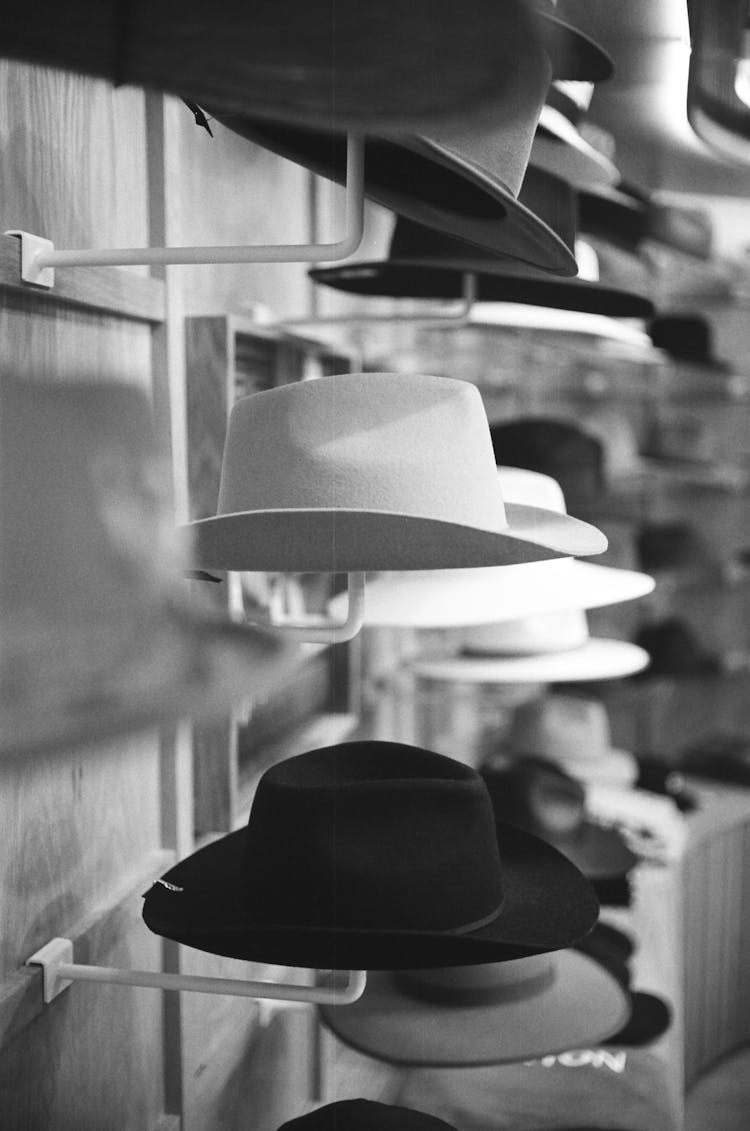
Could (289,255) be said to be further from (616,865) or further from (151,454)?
(616,865)

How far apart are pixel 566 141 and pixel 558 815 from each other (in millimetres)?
951

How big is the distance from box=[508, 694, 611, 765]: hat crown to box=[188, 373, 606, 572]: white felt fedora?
154 centimetres

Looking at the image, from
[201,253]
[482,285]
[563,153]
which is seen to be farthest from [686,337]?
[201,253]

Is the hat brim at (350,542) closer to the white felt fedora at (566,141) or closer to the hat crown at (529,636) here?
the white felt fedora at (566,141)

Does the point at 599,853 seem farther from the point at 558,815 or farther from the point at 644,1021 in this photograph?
the point at 644,1021

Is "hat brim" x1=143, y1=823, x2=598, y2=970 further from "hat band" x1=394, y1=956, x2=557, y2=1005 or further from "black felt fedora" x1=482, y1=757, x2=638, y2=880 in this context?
"black felt fedora" x1=482, y1=757, x2=638, y2=880

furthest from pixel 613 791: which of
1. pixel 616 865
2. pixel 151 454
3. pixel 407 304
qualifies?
pixel 151 454

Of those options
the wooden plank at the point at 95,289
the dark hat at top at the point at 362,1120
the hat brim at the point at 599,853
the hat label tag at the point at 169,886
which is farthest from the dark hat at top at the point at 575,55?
the hat brim at the point at 599,853

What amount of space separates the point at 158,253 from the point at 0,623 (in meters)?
0.34

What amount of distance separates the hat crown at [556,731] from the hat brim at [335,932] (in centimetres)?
149

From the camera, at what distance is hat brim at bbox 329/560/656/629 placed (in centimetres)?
132

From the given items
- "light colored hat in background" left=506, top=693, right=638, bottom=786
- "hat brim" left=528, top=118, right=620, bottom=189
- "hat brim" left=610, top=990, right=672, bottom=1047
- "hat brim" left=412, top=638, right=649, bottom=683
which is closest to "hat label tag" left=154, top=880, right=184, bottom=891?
"hat brim" left=528, top=118, right=620, bottom=189

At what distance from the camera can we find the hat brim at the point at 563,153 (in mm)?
1224

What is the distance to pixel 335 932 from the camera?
86 cm
